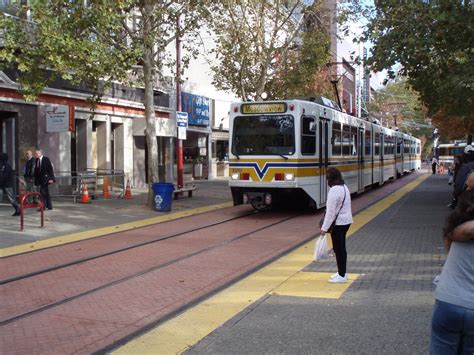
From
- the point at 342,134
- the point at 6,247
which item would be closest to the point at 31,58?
the point at 6,247

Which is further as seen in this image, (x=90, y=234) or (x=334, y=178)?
(x=90, y=234)

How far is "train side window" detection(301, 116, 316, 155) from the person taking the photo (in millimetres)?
14484

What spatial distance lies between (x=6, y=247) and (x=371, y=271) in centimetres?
703

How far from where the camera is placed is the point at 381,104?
68188 mm

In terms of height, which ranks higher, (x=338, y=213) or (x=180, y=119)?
(x=180, y=119)

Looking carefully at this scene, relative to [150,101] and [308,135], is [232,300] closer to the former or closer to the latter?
[308,135]

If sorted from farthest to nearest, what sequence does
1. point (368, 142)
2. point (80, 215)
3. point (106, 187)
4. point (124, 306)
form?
point (368, 142) → point (106, 187) → point (80, 215) → point (124, 306)

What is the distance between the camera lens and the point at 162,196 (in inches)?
649

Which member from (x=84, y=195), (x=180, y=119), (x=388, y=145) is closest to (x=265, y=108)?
(x=180, y=119)

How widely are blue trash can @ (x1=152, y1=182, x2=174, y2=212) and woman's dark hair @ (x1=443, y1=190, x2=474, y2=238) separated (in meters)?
13.5

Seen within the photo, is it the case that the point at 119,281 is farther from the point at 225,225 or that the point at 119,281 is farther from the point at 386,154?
the point at 386,154

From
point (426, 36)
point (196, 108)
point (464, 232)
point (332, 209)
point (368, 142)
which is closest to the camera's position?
point (464, 232)

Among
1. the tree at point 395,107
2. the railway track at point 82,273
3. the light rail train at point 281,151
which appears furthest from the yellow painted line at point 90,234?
the tree at point 395,107

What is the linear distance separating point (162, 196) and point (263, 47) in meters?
9.38
